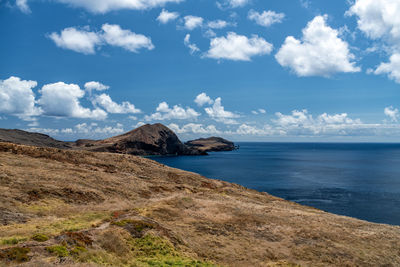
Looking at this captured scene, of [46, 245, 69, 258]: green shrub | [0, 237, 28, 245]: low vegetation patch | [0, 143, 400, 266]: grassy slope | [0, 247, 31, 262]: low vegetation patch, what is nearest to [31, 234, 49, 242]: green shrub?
[0, 143, 400, 266]: grassy slope

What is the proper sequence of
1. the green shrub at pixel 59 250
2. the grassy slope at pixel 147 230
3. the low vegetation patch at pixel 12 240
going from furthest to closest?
the grassy slope at pixel 147 230 < the low vegetation patch at pixel 12 240 < the green shrub at pixel 59 250

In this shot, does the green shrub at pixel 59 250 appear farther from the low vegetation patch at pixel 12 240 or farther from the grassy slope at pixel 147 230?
the low vegetation patch at pixel 12 240

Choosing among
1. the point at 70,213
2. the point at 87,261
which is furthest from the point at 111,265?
the point at 70,213

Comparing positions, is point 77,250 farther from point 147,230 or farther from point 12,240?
point 147,230

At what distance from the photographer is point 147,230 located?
28000mm

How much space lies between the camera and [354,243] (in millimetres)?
32812

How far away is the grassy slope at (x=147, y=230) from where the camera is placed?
74.1 feet

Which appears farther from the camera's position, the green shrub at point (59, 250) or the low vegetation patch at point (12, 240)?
the low vegetation patch at point (12, 240)

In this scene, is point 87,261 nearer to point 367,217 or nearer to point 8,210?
point 8,210

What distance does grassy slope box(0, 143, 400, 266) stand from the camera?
2259cm

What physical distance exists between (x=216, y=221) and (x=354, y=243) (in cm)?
1653

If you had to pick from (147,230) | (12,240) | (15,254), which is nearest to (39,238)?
(12,240)

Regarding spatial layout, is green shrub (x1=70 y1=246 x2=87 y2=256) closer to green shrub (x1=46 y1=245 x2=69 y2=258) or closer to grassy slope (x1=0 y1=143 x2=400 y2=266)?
grassy slope (x1=0 y1=143 x2=400 y2=266)

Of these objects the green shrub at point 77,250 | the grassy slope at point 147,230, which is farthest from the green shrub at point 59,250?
the green shrub at point 77,250
